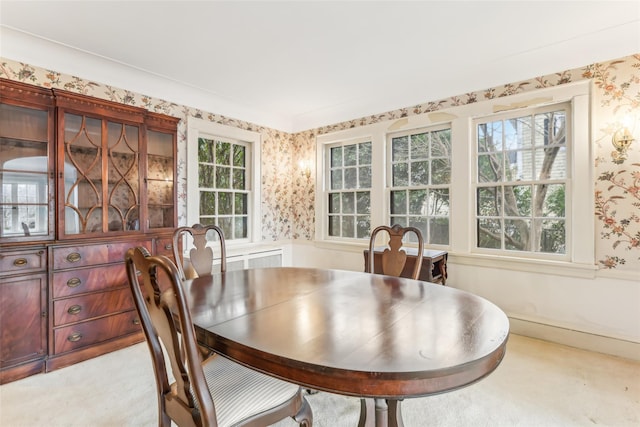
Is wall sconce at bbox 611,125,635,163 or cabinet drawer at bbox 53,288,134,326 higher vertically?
wall sconce at bbox 611,125,635,163

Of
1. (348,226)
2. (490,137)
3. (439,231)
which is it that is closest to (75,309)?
(348,226)

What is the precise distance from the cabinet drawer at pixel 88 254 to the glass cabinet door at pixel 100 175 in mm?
146

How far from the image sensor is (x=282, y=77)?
10.6 feet

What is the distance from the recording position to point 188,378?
1.08 meters

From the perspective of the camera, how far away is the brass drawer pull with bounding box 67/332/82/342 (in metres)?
2.47

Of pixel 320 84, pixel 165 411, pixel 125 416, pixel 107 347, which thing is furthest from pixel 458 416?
pixel 320 84

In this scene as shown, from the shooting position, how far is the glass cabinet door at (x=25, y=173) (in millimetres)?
2293

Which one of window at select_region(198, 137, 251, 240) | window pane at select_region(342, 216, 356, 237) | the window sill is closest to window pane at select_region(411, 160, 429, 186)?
the window sill

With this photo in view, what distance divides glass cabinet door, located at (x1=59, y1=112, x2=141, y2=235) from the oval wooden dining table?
1.58m

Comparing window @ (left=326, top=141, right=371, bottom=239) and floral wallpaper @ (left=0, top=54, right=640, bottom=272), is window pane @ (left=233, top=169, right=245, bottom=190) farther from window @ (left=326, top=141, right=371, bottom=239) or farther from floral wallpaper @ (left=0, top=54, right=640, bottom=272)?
window @ (left=326, top=141, right=371, bottom=239)

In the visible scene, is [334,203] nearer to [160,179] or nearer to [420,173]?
[420,173]

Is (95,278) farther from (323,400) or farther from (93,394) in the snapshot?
(323,400)

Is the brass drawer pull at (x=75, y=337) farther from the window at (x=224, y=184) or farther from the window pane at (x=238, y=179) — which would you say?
the window pane at (x=238, y=179)

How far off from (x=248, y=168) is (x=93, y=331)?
100 inches
